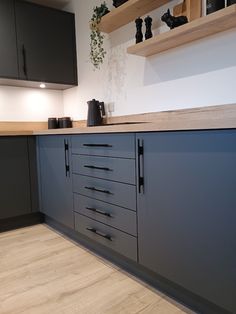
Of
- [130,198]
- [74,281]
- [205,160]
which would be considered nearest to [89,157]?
[130,198]

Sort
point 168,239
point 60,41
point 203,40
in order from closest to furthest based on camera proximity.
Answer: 1. point 168,239
2. point 203,40
3. point 60,41

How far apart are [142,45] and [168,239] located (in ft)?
4.15

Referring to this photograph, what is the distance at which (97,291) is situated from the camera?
4.75 ft

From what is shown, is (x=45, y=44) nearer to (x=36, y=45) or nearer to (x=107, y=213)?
(x=36, y=45)

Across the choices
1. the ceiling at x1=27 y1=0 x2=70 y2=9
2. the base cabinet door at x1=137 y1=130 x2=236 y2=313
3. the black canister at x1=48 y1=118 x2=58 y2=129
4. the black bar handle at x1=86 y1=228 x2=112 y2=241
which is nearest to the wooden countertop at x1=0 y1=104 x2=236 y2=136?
the base cabinet door at x1=137 y1=130 x2=236 y2=313

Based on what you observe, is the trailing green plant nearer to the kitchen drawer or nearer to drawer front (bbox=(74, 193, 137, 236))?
the kitchen drawer

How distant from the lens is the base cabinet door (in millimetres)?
1039

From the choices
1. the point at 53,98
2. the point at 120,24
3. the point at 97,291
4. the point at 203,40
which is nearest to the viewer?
the point at 97,291

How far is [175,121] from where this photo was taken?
1198 millimetres

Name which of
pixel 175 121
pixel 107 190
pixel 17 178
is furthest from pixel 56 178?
pixel 175 121

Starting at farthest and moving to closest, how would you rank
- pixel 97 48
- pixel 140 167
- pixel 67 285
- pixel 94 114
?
1. pixel 97 48
2. pixel 94 114
3. pixel 67 285
4. pixel 140 167

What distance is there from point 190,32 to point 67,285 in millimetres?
1629

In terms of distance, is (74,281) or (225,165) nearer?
(225,165)

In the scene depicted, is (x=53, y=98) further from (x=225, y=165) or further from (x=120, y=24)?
(x=225, y=165)
